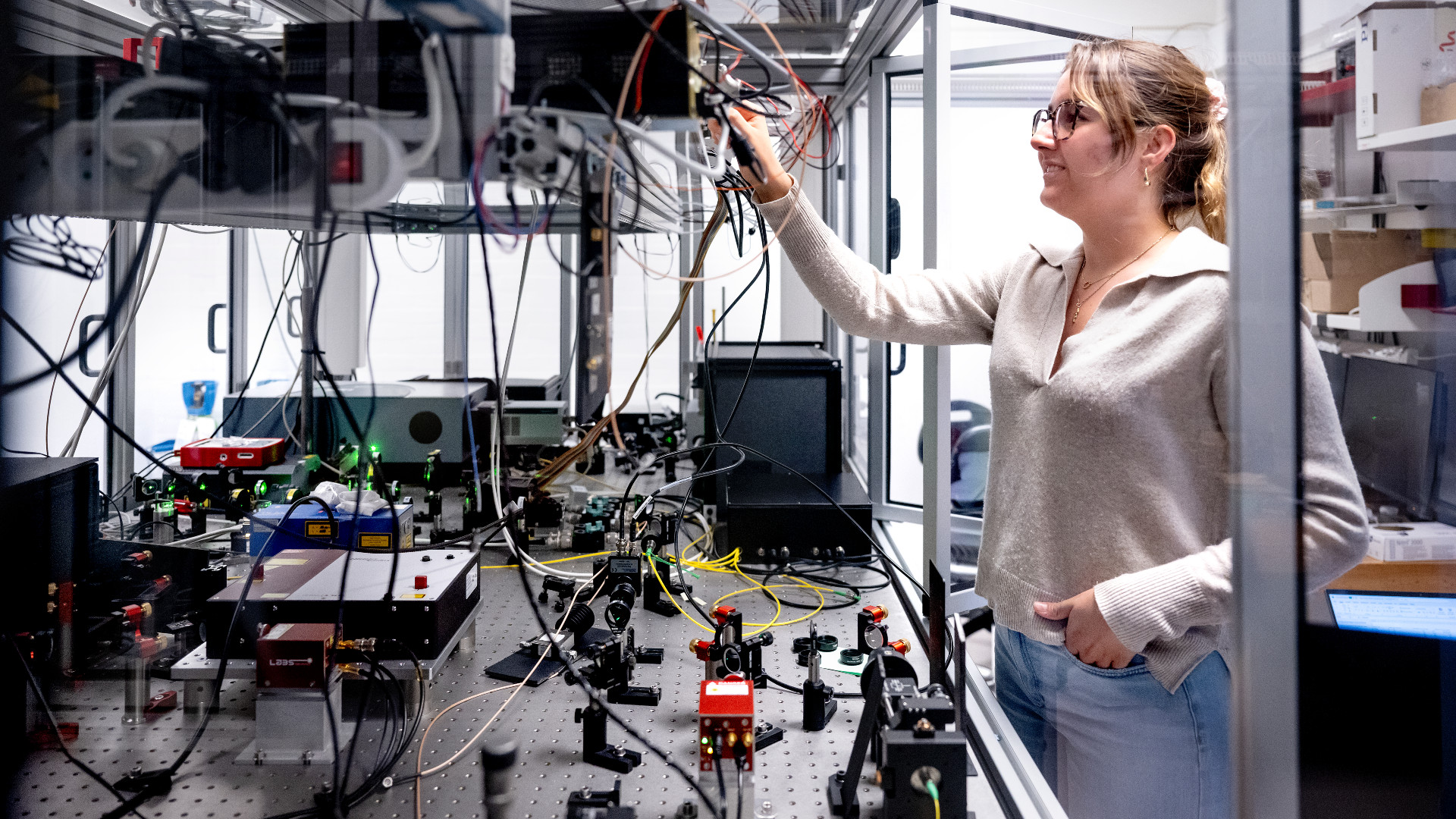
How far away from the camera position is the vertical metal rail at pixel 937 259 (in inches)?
62.7

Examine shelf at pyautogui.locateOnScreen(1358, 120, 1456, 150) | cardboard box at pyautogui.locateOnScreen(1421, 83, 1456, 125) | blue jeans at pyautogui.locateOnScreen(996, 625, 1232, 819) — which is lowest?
blue jeans at pyautogui.locateOnScreen(996, 625, 1232, 819)

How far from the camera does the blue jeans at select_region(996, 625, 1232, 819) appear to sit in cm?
104

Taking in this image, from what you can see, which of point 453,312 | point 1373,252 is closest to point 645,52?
point 1373,252

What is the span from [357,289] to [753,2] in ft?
3.01

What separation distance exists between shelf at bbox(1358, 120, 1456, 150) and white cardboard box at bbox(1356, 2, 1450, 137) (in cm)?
2

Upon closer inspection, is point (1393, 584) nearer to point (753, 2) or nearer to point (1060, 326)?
point (1060, 326)

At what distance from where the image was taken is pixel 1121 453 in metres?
1.04

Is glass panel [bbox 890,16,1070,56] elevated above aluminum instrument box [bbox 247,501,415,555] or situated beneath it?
elevated above

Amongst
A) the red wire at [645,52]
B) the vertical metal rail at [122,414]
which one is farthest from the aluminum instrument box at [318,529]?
the red wire at [645,52]

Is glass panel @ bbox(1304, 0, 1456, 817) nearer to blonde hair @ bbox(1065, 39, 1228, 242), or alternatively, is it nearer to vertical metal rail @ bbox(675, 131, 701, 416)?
blonde hair @ bbox(1065, 39, 1228, 242)

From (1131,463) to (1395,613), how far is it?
105cm

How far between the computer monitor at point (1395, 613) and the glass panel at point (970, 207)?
84 cm

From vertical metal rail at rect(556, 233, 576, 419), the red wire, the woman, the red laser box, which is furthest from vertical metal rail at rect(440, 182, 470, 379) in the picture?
the red wire

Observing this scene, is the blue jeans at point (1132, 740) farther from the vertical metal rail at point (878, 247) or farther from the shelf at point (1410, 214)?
the vertical metal rail at point (878, 247)
